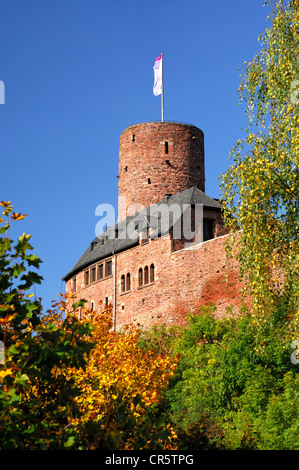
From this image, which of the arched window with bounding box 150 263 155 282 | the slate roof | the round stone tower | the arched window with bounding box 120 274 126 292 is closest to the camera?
the arched window with bounding box 150 263 155 282

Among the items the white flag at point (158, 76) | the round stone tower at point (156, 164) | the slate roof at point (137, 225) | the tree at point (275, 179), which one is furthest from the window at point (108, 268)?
the tree at point (275, 179)

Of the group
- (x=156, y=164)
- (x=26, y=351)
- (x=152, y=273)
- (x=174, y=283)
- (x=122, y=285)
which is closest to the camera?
(x=26, y=351)

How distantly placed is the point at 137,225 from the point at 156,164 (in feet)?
→ 24.9

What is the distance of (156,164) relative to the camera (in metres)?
46.0

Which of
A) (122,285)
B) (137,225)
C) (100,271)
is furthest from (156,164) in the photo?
(122,285)

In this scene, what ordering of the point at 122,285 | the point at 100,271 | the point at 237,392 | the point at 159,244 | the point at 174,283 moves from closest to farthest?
the point at 237,392
the point at 174,283
the point at 159,244
the point at 122,285
the point at 100,271

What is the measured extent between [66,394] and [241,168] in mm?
7753

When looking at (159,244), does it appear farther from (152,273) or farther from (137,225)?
(137,225)

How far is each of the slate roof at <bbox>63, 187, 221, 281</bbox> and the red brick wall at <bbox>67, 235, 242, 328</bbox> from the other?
33.4 inches

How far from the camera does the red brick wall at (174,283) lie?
30.2 meters

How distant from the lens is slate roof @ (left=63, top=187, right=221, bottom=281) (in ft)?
120

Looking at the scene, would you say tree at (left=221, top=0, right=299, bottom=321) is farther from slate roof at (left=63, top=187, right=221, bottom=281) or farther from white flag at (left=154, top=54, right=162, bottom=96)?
white flag at (left=154, top=54, right=162, bottom=96)

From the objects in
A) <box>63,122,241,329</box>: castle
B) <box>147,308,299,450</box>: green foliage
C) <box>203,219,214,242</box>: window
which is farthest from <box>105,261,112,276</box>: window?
<box>147,308,299,450</box>: green foliage
